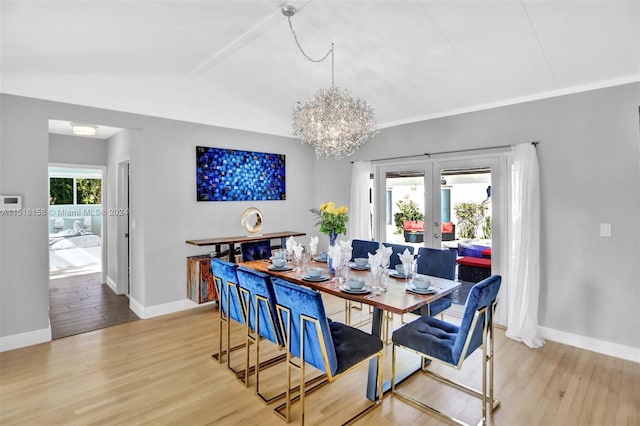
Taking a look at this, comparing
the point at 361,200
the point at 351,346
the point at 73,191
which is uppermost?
the point at 73,191

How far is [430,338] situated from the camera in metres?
2.33

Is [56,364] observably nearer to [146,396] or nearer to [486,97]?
[146,396]

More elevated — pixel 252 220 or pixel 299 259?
pixel 252 220

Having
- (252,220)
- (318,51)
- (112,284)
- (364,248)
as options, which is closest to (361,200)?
(364,248)

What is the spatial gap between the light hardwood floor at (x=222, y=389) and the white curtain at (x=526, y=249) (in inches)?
8.2

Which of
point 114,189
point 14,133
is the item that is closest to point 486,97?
point 14,133

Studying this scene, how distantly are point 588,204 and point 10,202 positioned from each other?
5.78 m

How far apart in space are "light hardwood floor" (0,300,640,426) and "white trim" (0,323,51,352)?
0.28 ft

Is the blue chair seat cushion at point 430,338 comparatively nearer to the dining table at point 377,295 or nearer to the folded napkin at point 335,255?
the dining table at point 377,295

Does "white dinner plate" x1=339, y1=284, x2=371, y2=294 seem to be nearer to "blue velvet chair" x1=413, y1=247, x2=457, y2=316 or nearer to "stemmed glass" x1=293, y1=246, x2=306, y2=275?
"stemmed glass" x1=293, y1=246, x2=306, y2=275

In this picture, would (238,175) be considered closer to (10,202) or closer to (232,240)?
(232,240)

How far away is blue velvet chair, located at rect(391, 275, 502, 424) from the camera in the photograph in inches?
81.7

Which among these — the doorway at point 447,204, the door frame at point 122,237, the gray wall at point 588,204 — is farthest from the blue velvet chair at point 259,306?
the door frame at point 122,237

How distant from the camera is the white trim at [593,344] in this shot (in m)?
3.06
